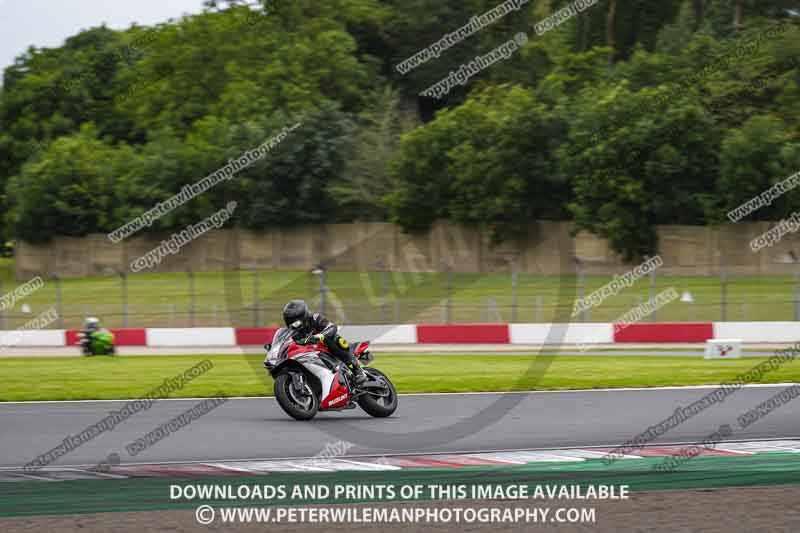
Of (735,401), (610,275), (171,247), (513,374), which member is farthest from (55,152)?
(735,401)

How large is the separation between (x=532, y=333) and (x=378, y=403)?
1499 centimetres

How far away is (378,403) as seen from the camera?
1390cm

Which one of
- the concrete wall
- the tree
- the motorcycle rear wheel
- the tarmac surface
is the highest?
the tree

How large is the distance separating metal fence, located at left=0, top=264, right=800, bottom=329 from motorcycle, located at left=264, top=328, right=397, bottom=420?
6.79 meters

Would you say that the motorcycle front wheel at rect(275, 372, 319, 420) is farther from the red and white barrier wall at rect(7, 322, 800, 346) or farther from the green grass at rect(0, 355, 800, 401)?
the red and white barrier wall at rect(7, 322, 800, 346)

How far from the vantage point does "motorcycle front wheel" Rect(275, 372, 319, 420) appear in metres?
13.3

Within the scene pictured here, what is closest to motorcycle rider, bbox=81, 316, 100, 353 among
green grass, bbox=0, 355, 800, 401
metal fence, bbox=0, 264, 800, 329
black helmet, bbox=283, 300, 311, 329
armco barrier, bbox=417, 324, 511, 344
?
green grass, bbox=0, 355, 800, 401

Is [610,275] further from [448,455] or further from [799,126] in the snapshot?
[448,455]

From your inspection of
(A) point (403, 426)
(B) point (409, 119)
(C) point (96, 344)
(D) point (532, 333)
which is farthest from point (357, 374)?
(B) point (409, 119)

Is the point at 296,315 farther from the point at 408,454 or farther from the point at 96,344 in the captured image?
the point at 96,344

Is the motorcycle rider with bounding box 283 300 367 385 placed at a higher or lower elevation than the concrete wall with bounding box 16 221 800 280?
lower

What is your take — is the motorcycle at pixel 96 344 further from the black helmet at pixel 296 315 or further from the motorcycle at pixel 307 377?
the black helmet at pixel 296 315

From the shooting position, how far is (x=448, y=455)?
36.5ft

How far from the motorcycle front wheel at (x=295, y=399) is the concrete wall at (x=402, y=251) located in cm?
2684
